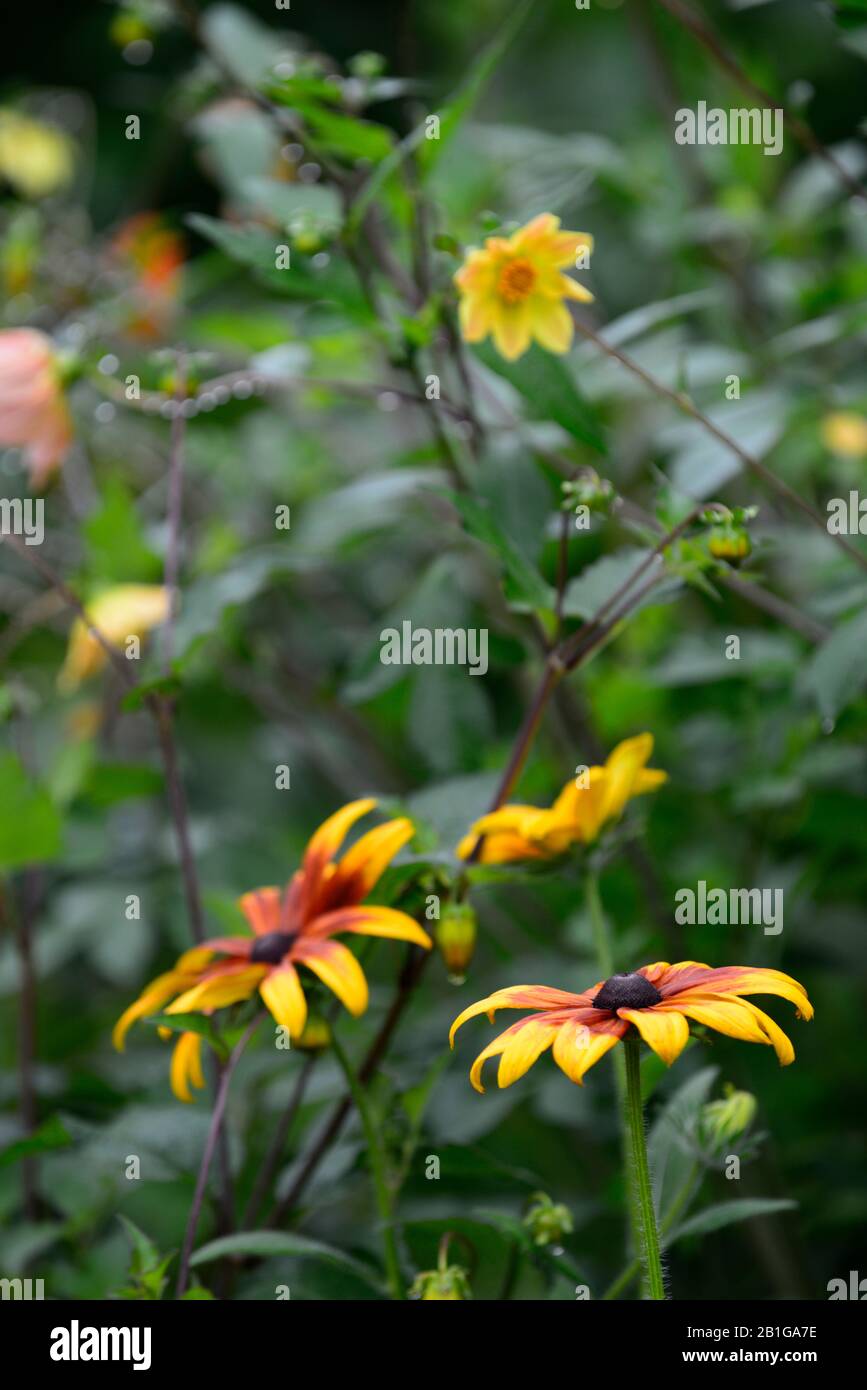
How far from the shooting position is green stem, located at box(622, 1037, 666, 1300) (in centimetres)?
39

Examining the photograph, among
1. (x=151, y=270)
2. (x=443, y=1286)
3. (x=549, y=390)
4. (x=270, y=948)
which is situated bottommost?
(x=443, y=1286)

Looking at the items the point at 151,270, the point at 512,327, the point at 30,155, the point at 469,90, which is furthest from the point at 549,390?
the point at 30,155

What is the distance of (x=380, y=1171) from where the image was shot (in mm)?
489

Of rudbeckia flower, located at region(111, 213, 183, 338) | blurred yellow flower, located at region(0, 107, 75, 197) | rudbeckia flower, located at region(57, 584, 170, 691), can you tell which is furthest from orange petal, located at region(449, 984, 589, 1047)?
blurred yellow flower, located at region(0, 107, 75, 197)

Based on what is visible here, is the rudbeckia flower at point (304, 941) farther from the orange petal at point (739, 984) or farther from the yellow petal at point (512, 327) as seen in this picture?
the yellow petal at point (512, 327)

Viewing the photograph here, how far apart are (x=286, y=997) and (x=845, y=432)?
560 mm

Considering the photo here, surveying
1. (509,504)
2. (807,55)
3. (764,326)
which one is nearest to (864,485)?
(764,326)

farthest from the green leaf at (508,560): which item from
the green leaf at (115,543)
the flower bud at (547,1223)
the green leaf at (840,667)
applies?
the green leaf at (115,543)

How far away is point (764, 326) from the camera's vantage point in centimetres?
94

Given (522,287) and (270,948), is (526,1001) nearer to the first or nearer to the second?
(270,948)

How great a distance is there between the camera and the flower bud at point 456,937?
0.48 m

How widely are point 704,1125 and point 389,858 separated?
0.14m

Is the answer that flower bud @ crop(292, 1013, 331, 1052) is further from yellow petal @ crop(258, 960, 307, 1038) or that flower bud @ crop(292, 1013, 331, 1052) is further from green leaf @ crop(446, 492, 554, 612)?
green leaf @ crop(446, 492, 554, 612)

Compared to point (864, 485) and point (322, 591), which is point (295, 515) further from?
point (864, 485)
